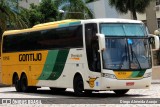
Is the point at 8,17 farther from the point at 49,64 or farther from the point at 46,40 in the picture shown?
the point at 49,64

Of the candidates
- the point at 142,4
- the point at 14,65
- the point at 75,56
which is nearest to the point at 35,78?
the point at 14,65

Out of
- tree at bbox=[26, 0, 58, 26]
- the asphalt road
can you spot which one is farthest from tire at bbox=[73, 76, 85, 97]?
tree at bbox=[26, 0, 58, 26]

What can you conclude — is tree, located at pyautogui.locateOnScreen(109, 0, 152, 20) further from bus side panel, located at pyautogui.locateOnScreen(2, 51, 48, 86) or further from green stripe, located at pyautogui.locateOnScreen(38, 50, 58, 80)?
green stripe, located at pyautogui.locateOnScreen(38, 50, 58, 80)

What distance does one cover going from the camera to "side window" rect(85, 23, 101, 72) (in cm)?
2039

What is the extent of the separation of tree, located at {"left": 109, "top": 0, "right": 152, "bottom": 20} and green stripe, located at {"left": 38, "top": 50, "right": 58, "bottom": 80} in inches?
1162

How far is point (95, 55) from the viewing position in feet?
67.2

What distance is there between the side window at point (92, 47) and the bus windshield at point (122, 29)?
408mm

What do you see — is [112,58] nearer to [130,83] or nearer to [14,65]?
[130,83]

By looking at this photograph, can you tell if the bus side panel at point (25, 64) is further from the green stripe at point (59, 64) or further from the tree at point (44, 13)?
the tree at point (44, 13)

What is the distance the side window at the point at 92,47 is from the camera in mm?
20391

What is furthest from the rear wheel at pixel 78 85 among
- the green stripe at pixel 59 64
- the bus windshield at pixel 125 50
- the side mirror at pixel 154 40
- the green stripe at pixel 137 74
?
the side mirror at pixel 154 40

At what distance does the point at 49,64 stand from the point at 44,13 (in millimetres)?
39015

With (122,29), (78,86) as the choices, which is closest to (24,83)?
(78,86)

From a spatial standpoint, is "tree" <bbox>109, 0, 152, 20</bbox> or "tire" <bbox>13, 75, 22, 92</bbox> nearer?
"tire" <bbox>13, 75, 22, 92</bbox>
